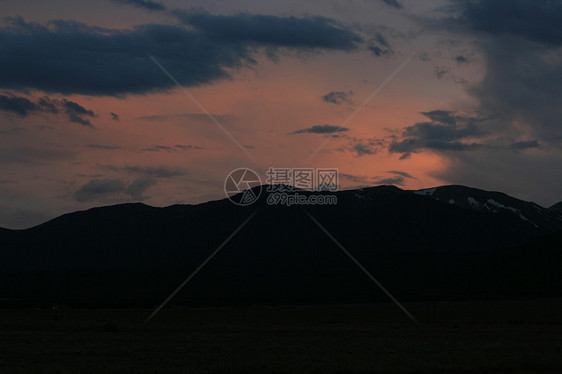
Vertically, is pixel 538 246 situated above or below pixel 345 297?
above

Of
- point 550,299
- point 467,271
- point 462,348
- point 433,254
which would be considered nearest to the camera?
point 462,348

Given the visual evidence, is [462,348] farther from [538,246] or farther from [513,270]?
[538,246]

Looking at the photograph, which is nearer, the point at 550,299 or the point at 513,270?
the point at 550,299

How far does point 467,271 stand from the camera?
162 m

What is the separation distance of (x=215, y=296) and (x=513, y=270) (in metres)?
70.1

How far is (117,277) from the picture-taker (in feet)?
570

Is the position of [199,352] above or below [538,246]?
below

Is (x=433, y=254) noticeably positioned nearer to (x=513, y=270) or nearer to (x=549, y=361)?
(x=513, y=270)

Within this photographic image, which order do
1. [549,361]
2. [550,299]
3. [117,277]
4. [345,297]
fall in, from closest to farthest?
[549,361] → [550,299] → [345,297] → [117,277]

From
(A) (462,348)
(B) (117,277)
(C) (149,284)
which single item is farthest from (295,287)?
(A) (462,348)

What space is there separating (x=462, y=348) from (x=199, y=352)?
15.3 meters

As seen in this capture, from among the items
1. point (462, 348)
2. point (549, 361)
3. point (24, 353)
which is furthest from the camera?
point (462, 348)

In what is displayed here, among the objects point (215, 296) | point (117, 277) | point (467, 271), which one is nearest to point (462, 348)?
point (215, 296)

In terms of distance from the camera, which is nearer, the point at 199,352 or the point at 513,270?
the point at 199,352
